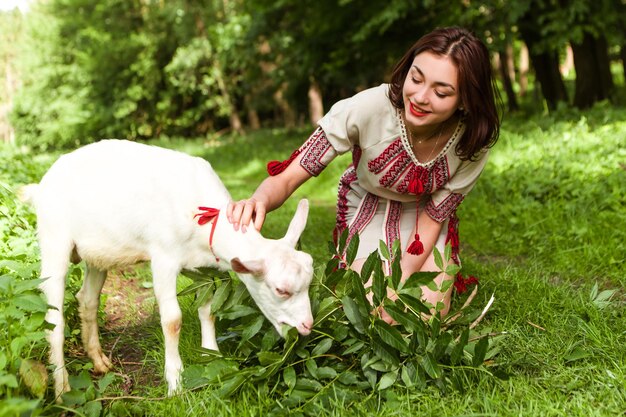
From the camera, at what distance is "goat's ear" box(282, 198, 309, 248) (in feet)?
7.86

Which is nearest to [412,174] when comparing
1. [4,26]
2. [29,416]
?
[29,416]

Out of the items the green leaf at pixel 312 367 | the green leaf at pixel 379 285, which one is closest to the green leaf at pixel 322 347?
the green leaf at pixel 312 367

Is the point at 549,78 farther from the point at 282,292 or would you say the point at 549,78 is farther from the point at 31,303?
the point at 31,303

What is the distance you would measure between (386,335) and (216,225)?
0.81 meters

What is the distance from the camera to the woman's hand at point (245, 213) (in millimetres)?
2432

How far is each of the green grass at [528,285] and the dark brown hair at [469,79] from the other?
2.95 feet

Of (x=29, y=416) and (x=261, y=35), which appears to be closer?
(x=29, y=416)

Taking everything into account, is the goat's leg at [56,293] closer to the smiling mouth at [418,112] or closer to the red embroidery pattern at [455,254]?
the smiling mouth at [418,112]

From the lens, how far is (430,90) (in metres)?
2.80

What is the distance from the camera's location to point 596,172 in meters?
5.54

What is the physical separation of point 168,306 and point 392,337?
0.94m

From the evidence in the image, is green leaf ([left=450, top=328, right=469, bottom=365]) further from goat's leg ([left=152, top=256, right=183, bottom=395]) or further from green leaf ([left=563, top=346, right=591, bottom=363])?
goat's leg ([left=152, top=256, right=183, bottom=395])

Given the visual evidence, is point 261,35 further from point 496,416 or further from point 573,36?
point 496,416

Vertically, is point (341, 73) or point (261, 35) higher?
point (261, 35)
